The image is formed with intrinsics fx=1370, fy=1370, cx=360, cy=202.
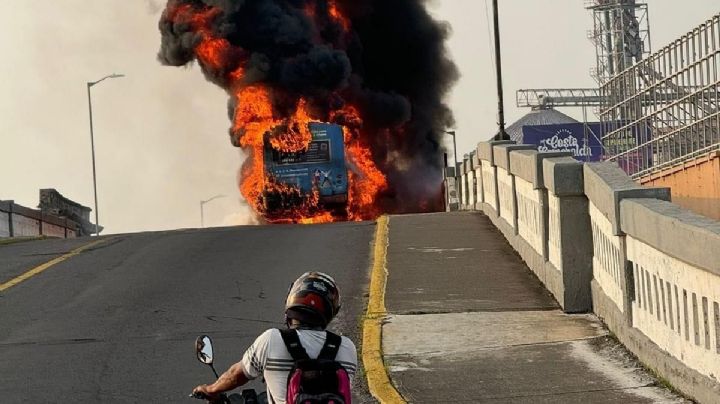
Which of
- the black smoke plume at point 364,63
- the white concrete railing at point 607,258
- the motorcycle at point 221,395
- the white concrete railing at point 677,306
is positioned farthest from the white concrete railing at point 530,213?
the black smoke plume at point 364,63

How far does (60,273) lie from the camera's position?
17.2 m

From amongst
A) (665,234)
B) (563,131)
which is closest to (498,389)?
(665,234)

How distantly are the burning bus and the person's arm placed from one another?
124ft

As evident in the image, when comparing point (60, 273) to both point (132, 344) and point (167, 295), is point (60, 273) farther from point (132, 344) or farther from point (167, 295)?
point (132, 344)

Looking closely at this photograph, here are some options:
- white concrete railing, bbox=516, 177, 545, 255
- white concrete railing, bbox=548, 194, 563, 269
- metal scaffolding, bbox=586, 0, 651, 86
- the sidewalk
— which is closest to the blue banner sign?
metal scaffolding, bbox=586, 0, 651, 86

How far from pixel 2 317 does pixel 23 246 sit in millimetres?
7978

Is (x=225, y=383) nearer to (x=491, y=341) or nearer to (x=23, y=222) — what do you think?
(x=491, y=341)

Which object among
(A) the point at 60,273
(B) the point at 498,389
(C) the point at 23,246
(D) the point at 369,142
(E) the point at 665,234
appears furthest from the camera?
(D) the point at 369,142

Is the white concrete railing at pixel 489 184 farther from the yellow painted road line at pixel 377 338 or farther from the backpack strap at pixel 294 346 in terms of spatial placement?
the backpack strap at pixel 294 346

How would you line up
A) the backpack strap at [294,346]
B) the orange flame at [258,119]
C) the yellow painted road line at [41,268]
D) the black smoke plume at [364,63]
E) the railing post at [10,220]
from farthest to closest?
the black smoke plume at [364,63] → the orange flame at [258,119] → the railing post at [10,220] → the yellow painted road line at [41,268] → the backpack strap at [294,346]

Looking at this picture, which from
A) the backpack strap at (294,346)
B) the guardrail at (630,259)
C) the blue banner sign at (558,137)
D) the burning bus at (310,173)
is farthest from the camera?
the blue banner sign at (558,137)

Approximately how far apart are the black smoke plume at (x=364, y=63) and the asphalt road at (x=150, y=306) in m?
37.6

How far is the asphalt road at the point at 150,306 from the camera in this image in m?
10.9

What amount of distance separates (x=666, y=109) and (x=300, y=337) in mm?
17265
